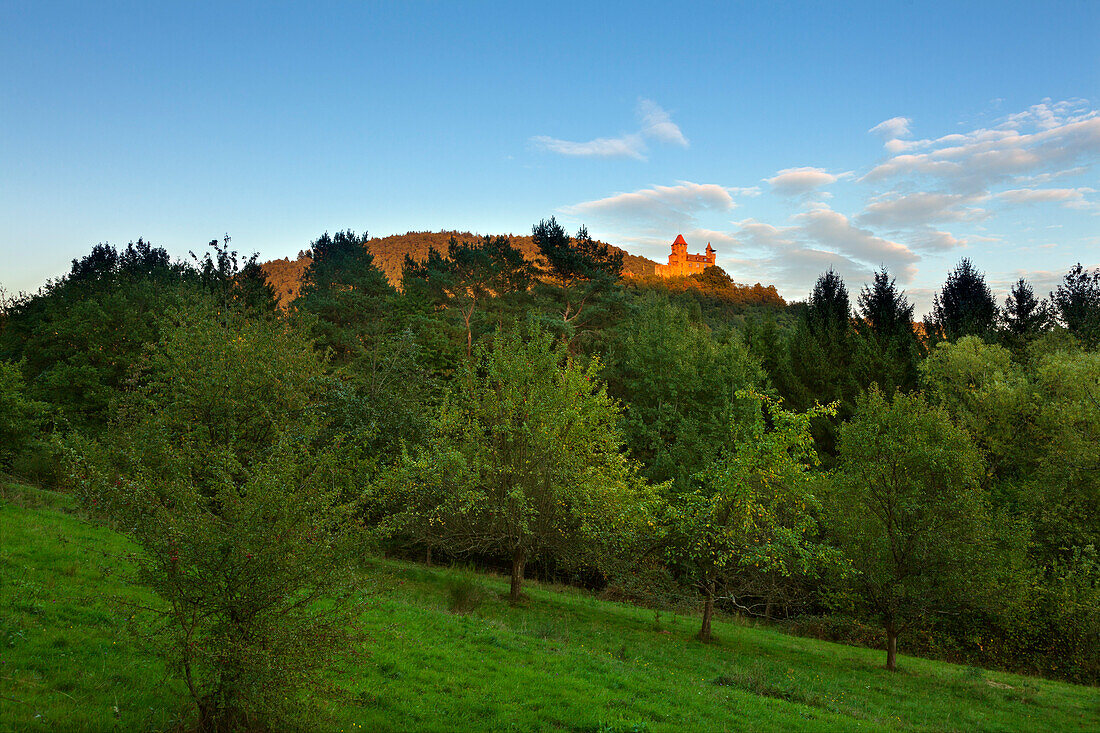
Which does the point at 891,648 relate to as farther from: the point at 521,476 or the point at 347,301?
the point at 347,301

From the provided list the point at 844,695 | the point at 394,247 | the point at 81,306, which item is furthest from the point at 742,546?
the point at 394,247

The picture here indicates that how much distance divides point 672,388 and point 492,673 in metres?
31.0

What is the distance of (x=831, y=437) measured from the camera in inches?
1652

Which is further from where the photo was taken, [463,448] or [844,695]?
[463,448]

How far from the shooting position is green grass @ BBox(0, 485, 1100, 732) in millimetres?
8227

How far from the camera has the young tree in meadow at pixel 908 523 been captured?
669 inches

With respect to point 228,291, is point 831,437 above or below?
below

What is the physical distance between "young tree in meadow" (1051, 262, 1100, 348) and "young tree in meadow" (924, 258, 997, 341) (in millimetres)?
4502

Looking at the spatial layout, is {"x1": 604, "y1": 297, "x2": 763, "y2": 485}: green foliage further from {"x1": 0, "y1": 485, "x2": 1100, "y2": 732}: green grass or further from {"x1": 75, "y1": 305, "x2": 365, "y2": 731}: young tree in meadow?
{"x1": 75, "y1": 305, "x2": 365, "y2": 731}: young tree in meadow

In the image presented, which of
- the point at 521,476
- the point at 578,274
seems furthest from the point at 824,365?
the point at 521,476

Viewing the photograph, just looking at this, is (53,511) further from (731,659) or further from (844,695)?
(844,695)

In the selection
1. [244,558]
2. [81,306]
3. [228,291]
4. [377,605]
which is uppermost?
[228,291]

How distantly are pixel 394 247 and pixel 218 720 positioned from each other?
9184 cm

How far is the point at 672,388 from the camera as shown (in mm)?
40750
